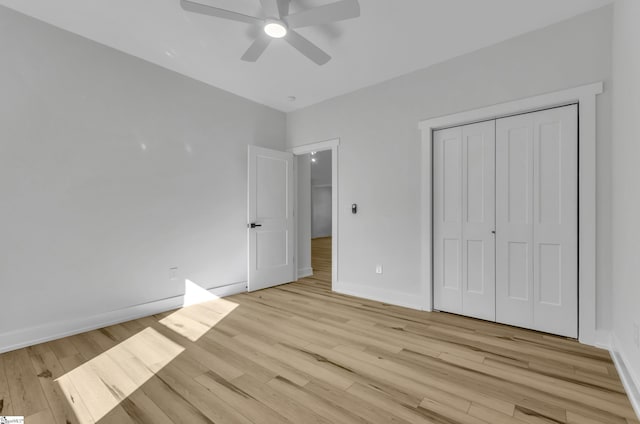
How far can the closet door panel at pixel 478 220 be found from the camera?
2.99 metres

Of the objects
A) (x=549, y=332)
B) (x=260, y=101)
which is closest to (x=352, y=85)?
(x=260, y=101)

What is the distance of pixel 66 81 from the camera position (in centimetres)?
273

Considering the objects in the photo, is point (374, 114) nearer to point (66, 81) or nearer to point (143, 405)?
point (66, 81)

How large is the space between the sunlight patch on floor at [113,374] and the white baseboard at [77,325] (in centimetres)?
54

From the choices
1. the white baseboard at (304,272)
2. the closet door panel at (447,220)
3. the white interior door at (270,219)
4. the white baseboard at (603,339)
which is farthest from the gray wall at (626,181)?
the white baseboard at (304,272)

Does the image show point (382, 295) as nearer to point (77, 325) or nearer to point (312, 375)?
point (312, 375)

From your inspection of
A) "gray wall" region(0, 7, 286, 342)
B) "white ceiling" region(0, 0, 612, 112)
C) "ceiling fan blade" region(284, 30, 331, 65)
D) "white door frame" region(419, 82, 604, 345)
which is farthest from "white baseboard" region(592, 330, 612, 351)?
"gray wall" region(0, 7, 286, 342)

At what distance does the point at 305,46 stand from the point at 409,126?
1576 mm

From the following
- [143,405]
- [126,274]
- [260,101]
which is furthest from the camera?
[260,101]

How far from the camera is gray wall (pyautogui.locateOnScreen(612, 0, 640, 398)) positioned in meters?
1.75

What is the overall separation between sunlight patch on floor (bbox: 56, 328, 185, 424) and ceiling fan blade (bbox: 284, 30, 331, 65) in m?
2.79

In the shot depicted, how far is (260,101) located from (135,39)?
1.79 m

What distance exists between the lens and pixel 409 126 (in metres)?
3.50

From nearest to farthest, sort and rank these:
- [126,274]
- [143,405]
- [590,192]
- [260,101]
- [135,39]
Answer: [143,405] → [590,192] → [135,39] → [126,274] → [260,101]
